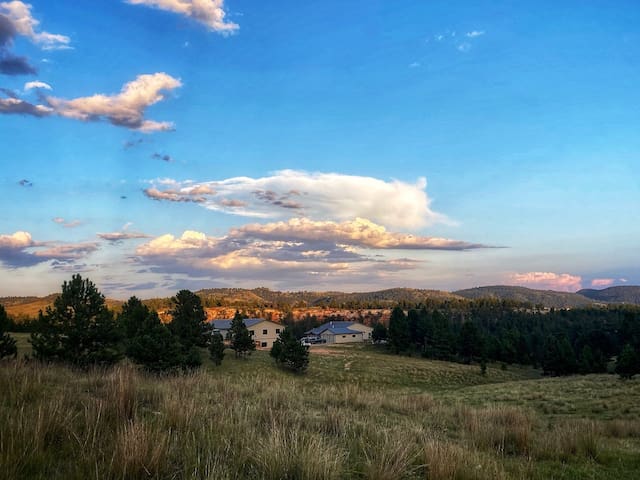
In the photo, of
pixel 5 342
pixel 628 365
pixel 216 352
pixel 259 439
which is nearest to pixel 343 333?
pixel 216 352

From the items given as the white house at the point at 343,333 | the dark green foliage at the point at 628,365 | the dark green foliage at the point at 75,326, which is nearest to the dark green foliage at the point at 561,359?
the dark green foliage at the point at 628,365

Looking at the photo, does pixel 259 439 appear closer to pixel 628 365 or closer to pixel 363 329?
pixel 628 365

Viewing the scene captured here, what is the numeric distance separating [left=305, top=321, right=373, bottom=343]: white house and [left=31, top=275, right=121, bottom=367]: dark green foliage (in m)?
81.4

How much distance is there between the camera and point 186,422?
18.2 ft

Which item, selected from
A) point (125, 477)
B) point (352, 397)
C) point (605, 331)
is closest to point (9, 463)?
point (125, 477)

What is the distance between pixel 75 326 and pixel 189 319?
68.7ft

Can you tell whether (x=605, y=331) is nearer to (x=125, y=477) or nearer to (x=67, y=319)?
(x=67, y=319)

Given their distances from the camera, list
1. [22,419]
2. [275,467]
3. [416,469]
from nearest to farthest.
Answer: [275,467] → [22,419] → [416,469]

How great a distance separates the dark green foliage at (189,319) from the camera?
4647 centimetres

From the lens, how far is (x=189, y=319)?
48375 mm

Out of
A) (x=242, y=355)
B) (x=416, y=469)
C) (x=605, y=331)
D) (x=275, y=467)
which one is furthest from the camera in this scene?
(x=605, y=331)

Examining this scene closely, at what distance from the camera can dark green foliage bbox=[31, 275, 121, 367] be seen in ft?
89.9

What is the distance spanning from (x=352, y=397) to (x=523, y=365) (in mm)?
83724

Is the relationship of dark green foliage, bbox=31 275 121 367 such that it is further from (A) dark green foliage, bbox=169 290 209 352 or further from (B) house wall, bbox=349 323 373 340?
(B) house wall, bbox=349 323 373 340
